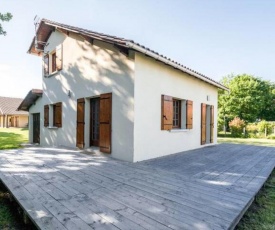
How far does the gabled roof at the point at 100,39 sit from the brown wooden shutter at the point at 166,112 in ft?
3.86

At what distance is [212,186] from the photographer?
12.5 ft

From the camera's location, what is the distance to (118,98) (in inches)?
252

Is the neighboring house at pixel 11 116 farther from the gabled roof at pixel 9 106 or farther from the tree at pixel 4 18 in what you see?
the tree at pixel 4 18

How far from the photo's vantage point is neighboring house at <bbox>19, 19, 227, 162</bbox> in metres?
6.10

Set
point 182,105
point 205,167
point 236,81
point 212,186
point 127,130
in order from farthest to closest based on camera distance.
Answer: point 236,81
point 182,105
point 127,130
point 205,167
point 212,186

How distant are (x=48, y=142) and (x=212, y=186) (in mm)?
9291

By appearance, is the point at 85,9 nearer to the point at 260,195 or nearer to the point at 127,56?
the point at 127,56

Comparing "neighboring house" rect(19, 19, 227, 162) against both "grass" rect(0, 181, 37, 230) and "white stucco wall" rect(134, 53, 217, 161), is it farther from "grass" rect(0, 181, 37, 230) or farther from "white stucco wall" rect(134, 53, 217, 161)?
"grass" rect(0, 181, 37, 230)

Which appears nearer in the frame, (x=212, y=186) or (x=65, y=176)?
(x=212, y=186)

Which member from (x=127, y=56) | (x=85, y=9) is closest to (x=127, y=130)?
(x=127, y=56)

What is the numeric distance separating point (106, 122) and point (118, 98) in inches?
36.9

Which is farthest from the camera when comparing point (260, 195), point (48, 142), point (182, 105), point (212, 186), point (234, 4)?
point (48, 142)

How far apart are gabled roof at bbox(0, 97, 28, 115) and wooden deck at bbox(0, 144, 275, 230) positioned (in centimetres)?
3387

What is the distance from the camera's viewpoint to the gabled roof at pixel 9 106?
34594 mm
